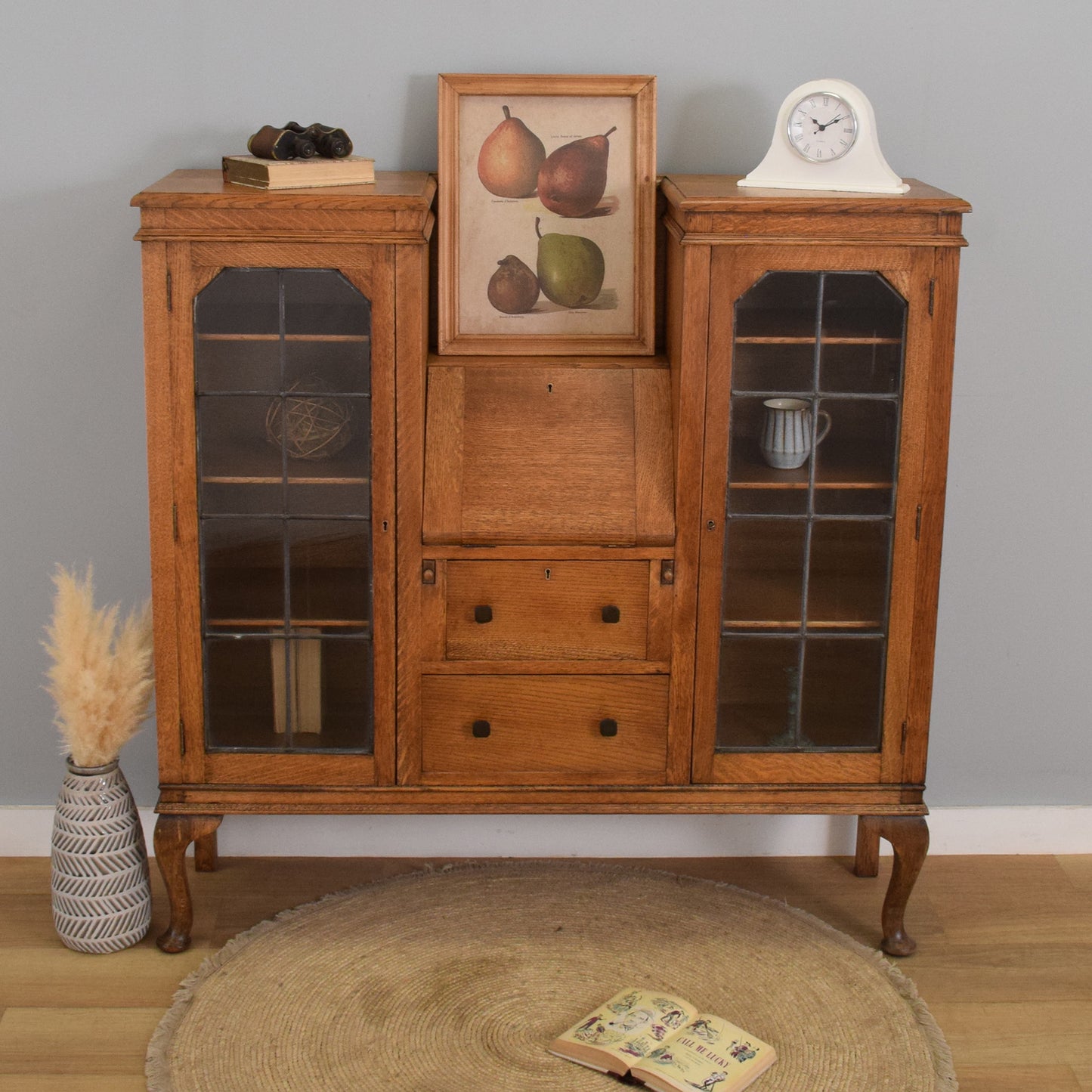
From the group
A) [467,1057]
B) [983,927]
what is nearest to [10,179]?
[467,1057]

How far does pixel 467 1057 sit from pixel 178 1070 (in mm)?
490

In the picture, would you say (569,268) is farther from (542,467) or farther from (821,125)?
(821,125)

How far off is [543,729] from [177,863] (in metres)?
0.75

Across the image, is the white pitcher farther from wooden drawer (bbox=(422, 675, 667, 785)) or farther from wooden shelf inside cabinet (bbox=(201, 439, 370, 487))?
wooden shelf inside cabinet (bbox=(201, 439, 370, 487))

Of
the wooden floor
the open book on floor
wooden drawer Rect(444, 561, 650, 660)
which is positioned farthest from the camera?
wooden drawer Rect(444, 561, 650, 660)

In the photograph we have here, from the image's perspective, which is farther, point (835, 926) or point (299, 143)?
point (835, 926)

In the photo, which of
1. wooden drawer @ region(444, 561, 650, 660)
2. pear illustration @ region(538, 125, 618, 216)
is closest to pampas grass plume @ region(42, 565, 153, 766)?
wooden drawer @ region(444, 561, 650, 660)

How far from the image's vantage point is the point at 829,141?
8.28 ft

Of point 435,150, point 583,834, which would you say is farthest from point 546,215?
point 583,834

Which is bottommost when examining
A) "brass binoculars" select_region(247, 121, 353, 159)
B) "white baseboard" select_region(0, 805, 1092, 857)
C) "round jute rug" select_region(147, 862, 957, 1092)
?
"round jute rug" select_region(147, 862, 957, 1092)

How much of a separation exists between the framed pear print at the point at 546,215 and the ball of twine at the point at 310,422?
291mm

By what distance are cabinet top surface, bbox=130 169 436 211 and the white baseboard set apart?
1362mm

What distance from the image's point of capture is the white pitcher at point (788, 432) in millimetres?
2496

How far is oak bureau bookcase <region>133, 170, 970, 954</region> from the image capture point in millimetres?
2428
